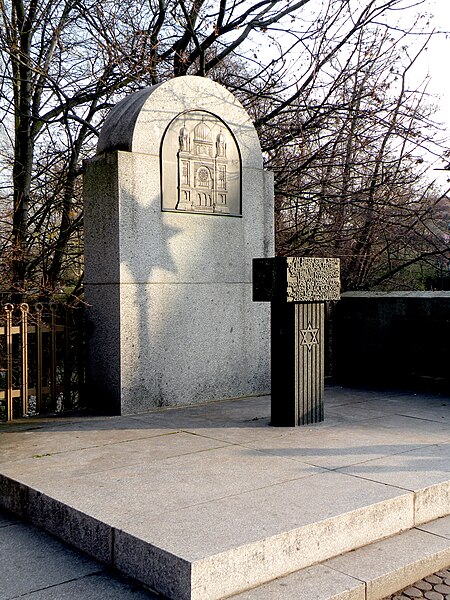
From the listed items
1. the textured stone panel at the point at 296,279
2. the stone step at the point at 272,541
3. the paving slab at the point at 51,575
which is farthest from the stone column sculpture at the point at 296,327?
the paving slab at the point at 51,575

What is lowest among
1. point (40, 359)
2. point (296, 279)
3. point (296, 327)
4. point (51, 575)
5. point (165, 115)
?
point (51, 575)

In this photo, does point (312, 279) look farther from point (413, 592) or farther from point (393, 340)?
point (393, 340)

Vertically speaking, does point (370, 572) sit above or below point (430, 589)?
above

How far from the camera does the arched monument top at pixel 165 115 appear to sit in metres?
6.88

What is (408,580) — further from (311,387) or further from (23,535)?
(311,387)

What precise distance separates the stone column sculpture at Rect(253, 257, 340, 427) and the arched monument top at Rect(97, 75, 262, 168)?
1.91 metres

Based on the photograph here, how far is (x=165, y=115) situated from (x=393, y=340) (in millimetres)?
4168

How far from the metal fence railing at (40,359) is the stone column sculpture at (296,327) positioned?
2174 millimetres

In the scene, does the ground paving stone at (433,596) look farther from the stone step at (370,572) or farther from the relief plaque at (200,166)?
the relief plaque at (200,166)

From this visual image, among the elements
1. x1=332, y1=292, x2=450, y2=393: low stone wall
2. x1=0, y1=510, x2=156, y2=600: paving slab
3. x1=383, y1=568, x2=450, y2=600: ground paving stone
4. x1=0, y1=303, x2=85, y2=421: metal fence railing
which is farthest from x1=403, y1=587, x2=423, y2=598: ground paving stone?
x1=332, y1=292, x2=450, y2=393: low stone wall

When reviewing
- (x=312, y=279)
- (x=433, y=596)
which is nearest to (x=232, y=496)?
(x=433, y=596)

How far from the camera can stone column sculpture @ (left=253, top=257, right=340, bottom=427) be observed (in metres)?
5.95

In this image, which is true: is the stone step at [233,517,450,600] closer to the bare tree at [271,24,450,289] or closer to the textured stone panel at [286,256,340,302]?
the textured stone panel at [286,256,340,302]

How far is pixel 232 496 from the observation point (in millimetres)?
3947
